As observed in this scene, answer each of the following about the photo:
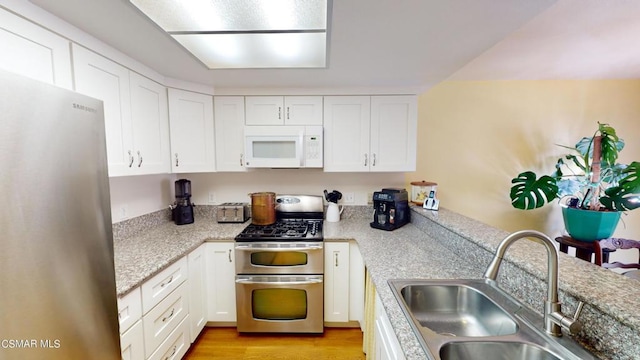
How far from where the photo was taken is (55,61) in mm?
1242

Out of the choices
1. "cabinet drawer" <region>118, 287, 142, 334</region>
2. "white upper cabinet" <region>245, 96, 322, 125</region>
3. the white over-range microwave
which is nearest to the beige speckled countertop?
"cabinet drawer" <region>118, 287, 142, 334</region>

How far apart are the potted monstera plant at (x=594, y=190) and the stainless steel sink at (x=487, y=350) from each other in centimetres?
209

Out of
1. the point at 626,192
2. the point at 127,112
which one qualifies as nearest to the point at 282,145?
the point at 127,112

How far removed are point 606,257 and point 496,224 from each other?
2.98ft

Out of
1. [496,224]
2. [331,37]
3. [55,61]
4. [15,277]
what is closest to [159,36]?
[55,61]

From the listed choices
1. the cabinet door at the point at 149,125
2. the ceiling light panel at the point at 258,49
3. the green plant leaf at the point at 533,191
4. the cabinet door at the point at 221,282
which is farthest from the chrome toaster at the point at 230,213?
Answer: the green plant leaf at the point at 533,191

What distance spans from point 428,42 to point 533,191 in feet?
6.50

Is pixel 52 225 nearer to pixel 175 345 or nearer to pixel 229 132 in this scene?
pixel 175 345

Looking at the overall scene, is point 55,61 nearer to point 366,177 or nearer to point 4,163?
point 4,163

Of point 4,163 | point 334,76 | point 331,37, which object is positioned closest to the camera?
point 4,163

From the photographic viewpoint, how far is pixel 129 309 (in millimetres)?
1285

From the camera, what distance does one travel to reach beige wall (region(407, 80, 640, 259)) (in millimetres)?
2801

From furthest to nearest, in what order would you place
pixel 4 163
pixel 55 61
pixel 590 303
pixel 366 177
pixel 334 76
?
pixel 366 177 → pixel 334 76 → pixel 55 61 → pixel 590 303 → pixel 4 163

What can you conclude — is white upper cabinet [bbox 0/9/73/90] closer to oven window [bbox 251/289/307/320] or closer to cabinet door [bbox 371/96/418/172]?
oven window [bbox 251/289/307/320]
